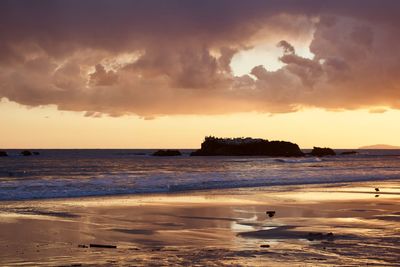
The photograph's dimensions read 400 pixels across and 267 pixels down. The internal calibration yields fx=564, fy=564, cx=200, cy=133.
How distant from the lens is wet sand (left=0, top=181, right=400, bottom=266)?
13.1 m

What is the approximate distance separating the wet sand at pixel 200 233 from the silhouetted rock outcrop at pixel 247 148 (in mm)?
157563

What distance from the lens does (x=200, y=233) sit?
57.8 ft

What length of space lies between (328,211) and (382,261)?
1197 cm

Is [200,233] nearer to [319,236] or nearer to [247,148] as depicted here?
[319,236]

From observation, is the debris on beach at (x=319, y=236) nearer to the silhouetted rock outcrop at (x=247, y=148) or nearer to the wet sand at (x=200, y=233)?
the wet sand at (x=200, y=233)

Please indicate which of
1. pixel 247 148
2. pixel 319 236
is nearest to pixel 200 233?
pixel 319 236

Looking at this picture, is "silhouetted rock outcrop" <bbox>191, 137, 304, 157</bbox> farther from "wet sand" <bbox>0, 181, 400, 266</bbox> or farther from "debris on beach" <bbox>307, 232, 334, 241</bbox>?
"debris on beach" <bbox>307, 232, 334, 241</bbox>

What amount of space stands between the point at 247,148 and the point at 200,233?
572ft

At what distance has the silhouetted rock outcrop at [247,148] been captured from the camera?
7357 inches

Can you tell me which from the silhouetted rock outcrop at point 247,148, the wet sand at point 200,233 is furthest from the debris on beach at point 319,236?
the silhouetted rock outcrop at point 247,148

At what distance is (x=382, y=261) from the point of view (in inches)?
497

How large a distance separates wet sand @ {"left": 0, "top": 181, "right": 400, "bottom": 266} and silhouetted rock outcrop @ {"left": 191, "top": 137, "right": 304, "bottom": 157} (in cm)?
15756

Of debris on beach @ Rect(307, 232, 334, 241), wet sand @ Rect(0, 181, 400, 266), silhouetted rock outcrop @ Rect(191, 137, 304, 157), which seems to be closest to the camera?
wet sand @ Rect(0, 181, 400, 266)

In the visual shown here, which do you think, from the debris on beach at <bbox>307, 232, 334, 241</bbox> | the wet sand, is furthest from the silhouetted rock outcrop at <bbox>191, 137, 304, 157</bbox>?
the debris on beach at <bbox>307, 232, 334, 241</bbox>
